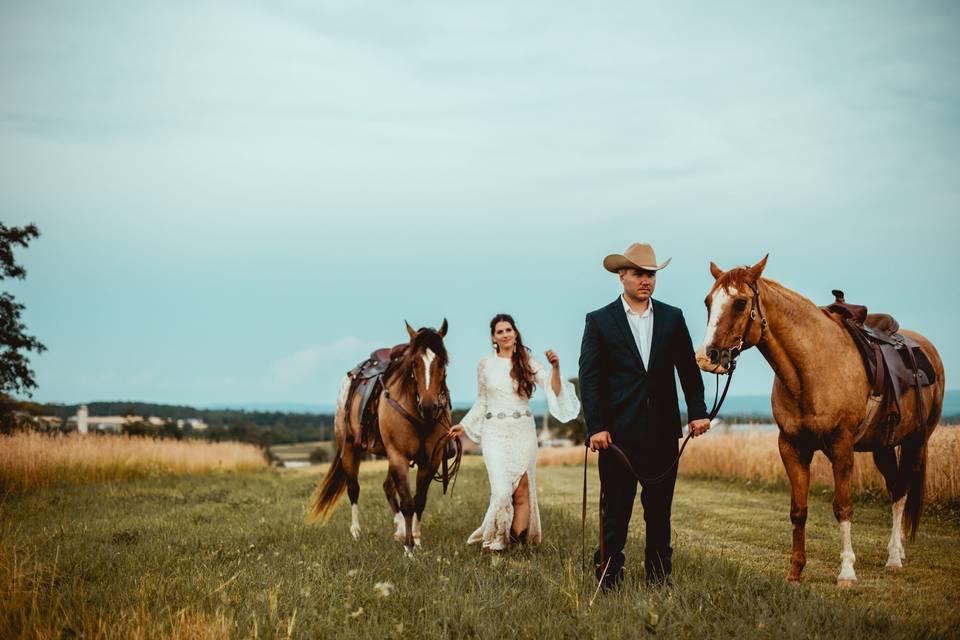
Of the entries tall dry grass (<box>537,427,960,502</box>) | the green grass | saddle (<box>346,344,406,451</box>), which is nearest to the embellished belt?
the green grass

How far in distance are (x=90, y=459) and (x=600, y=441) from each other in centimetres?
1645

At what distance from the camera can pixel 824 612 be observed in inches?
195

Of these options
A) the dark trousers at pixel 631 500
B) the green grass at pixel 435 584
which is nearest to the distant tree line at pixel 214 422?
the green grass at pixel 435 584

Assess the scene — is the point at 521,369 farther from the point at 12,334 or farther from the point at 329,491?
the point at 12,334

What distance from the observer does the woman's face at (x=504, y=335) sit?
7895 mm

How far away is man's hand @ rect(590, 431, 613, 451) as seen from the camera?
5.36 m

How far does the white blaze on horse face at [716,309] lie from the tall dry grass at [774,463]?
7417 millimetres

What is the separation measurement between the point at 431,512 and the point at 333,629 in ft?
22.6

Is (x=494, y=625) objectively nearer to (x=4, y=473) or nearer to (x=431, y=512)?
(x=431, y=512)

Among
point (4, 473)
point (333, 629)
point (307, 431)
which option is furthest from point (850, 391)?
point (307, 431)

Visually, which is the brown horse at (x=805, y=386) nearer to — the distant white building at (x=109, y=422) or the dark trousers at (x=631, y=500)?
the dark trousers at (x=631, y=500)

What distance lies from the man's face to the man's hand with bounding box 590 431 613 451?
3.49 ft

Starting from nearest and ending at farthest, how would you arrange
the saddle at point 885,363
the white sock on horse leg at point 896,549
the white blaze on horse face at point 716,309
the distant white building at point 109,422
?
the white blaze on horse face at point 716,309, the saddle at point 885,363, the white sock on horse leg at point 896,549, the distant white building at point 109,422

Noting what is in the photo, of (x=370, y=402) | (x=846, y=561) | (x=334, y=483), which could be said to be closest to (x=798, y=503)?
(x=846, y=561)
